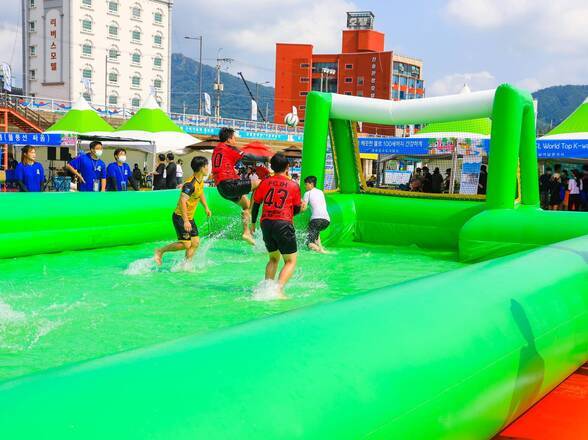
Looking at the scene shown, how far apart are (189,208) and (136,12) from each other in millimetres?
64415

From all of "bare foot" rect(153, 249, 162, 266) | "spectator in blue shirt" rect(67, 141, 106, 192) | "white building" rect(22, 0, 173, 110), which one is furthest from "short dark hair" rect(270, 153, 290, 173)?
"white building" rect(22, 0, 173, 110)

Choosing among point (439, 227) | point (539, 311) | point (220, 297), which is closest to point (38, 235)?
point (220, 297)

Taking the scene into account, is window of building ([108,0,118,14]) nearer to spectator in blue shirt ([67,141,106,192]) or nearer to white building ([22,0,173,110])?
white building ([22,0,173,110])

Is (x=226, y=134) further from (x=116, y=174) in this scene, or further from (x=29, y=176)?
(x=116, y=174)

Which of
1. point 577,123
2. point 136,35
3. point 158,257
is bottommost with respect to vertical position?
point 158,257

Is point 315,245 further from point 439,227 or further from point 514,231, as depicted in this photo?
point 514,231

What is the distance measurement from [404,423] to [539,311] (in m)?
1.38

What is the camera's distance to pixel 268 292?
511 cm

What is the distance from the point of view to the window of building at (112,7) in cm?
6269

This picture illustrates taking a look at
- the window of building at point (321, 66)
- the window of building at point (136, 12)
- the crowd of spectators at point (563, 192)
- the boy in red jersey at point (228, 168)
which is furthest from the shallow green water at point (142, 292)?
the window of building at point (321, 66)

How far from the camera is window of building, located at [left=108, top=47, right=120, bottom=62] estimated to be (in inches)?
2488

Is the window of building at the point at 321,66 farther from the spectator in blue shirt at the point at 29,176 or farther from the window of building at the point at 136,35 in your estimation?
the spectator in blue shirt at the point at 29,176

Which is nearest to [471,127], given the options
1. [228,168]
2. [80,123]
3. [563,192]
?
[563,192]

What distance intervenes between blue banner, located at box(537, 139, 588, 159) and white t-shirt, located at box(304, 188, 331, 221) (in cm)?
810
